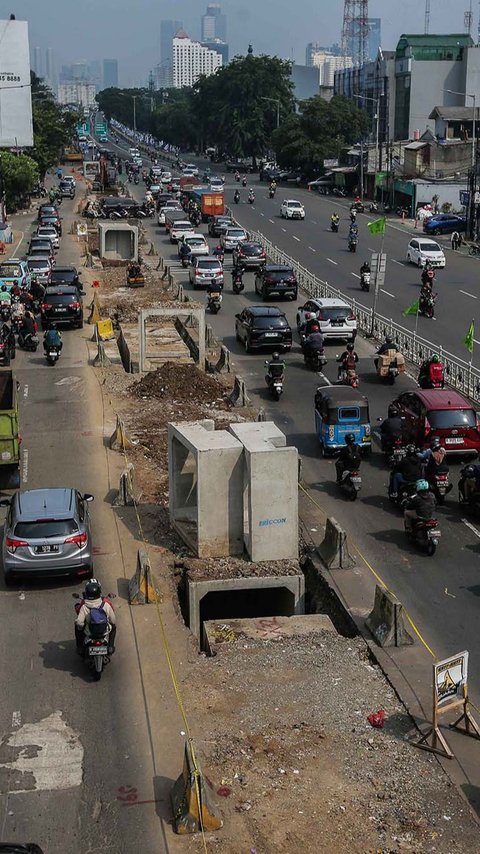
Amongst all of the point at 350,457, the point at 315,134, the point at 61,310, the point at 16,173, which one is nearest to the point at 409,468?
the point at 350,457

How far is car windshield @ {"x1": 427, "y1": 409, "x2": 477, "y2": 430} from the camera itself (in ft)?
77.7

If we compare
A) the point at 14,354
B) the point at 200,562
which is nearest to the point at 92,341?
the point at 14,354

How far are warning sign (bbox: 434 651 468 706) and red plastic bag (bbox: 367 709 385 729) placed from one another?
31.6 inches

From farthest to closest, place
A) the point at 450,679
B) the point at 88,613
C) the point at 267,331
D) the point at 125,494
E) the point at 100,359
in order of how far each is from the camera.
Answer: the point at 267,331 < the point at 100,359 < the point at 125,494 < the point at 88,613 < the point at 450,679

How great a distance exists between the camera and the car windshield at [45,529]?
56.9 feet

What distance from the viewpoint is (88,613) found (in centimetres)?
1480

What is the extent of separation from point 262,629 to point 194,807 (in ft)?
17.2

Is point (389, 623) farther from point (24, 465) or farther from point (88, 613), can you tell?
point (24, 465)

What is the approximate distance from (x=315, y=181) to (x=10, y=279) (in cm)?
6662

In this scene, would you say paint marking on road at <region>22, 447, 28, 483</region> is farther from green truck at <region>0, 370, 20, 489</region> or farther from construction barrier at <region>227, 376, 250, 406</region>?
construction barrier at <region>227, 376, 250, 406</region>

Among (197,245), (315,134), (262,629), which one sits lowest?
(262,629)

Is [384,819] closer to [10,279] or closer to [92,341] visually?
[92,341]

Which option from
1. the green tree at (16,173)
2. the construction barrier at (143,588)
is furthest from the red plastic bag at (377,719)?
the green tree at (16,173)

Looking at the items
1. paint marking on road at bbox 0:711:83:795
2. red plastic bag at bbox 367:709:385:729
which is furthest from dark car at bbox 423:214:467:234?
paint marking on road at bbox 0:711:83:795
